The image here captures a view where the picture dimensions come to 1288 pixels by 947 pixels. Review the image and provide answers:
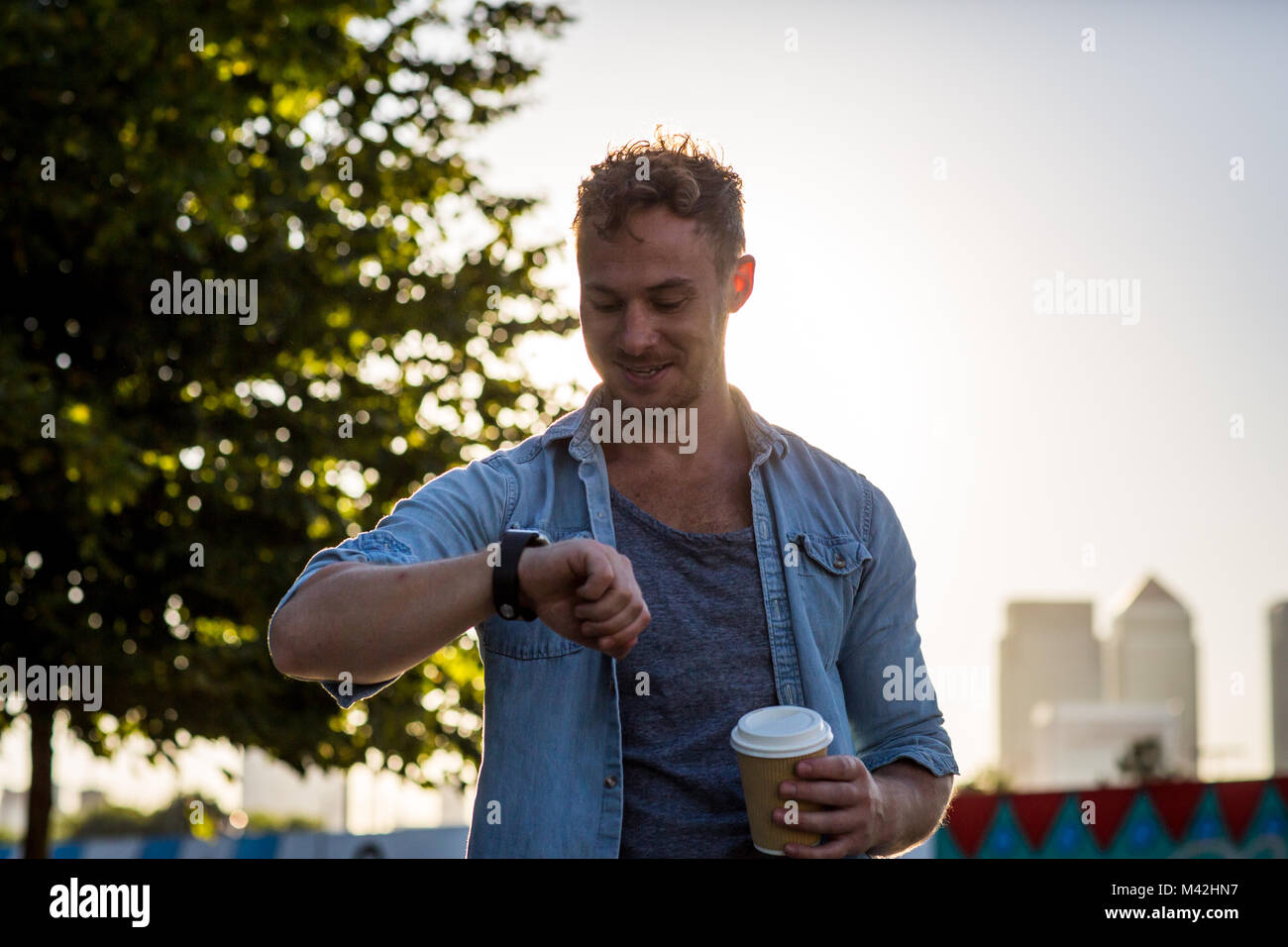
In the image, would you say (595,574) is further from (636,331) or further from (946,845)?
(946,845)

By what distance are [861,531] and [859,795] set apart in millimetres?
618

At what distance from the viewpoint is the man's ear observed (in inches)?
101

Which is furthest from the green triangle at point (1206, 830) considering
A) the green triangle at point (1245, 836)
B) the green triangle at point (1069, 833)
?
the green triangle at point (1069, 833)

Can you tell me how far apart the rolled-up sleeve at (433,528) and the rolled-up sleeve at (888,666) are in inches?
27.6

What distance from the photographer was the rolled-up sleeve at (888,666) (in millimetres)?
2443

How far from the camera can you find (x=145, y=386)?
976 centimetres

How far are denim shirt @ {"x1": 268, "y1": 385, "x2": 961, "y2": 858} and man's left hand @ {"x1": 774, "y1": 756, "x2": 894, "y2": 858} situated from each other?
223 millimetres

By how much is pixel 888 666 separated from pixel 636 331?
787 millimetres

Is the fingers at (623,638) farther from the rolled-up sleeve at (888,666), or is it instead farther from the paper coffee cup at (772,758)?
the rolled-up sleeve at (888,666)

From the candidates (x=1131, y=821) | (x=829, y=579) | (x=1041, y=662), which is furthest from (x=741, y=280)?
(x=1041, y=662)

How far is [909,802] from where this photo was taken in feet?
7.57

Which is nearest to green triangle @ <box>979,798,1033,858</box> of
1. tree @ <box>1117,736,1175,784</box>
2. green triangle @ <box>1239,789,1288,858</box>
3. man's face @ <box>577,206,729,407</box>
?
green triangle @ <box>1239,789,1288,858</box>

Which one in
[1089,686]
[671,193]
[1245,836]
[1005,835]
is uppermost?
[671,193]
